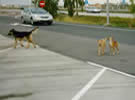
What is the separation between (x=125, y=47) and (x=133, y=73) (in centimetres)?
527

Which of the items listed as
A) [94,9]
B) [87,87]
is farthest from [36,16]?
[94,9]

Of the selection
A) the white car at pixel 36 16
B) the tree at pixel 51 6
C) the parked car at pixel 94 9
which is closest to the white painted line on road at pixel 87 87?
the white car at pixel 36 16

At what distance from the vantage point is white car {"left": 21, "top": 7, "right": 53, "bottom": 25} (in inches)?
1078

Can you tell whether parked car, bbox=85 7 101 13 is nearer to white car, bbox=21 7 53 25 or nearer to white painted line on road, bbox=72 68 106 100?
white car, bbox=21 7 53 25

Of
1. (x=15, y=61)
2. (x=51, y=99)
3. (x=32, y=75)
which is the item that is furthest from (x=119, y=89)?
(x=15, y=61)

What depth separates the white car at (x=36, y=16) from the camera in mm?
27391

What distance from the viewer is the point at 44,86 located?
6367 mm

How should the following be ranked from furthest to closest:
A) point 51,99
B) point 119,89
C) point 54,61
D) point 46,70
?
point 54,61 < point 46,70 < point 119,89 < point 51,99

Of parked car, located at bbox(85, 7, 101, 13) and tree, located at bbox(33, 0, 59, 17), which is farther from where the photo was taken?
parked car, located at bbox(85, 7, 101, 13)

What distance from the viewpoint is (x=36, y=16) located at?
27.5m

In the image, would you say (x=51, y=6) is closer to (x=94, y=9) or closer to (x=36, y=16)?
(x=36, y=16)

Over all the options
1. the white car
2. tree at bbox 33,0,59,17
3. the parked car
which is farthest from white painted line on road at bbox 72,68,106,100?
the parked car

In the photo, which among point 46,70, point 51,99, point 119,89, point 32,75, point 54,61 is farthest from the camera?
point 54,61

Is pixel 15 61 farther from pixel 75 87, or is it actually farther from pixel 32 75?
pixel 75 87
